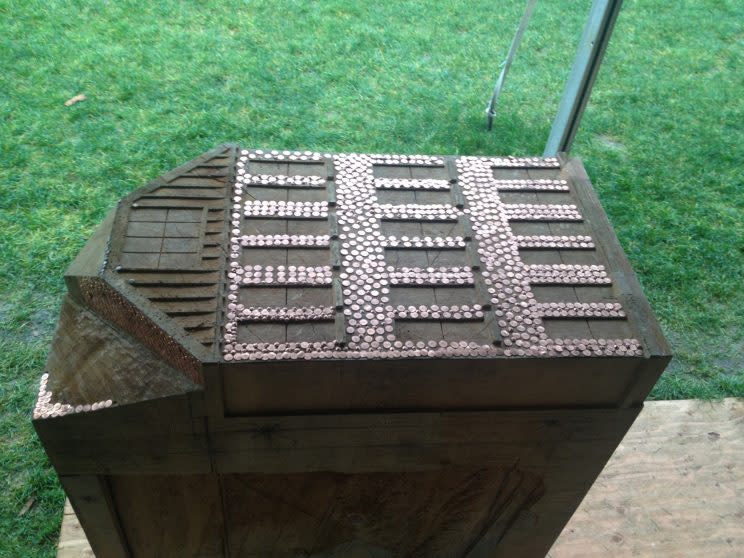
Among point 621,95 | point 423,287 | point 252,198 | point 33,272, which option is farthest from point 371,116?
point 423,287

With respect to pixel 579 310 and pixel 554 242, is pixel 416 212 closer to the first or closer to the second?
pixel 554 242

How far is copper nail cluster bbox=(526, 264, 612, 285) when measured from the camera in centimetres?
194

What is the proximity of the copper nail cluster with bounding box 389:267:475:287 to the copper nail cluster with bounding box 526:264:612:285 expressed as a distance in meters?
0.19

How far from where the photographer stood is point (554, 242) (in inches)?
81.0

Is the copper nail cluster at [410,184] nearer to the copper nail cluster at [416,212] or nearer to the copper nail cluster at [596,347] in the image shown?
the copper nail cluster at [416,212]

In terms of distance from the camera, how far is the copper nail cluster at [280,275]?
1843 millimetres

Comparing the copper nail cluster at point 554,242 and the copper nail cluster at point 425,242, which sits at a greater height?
the copper nail cluster at point 554,242

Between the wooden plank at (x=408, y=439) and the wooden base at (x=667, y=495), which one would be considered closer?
the wooden plank at (x=408, y=439)

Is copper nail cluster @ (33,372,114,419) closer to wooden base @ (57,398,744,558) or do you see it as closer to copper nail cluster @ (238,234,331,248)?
copper nail cluster @ (238,234,331,248)

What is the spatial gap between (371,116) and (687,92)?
2264mm

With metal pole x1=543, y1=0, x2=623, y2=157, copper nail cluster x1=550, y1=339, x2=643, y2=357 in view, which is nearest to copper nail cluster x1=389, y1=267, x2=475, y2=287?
copper nail cluster x1=550, y1=339, x2=643, y2=357

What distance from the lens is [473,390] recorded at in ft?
5.97

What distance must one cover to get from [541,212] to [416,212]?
399mm

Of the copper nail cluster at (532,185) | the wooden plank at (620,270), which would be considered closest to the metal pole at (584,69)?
the wooden plank at (620,270)
